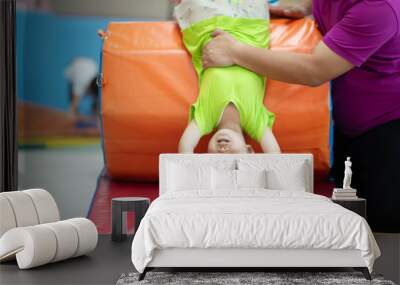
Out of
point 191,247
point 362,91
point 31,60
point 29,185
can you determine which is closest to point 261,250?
point 191,247

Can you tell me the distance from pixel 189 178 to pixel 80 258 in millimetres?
777

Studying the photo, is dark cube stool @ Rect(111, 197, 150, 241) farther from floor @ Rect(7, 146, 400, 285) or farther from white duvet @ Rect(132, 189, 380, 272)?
white duvet @ Rect(132, 189, 380, 272)

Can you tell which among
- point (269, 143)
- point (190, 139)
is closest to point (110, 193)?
point (190, 139)

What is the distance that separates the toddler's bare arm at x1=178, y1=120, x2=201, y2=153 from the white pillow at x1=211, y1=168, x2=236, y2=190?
0.36 meters

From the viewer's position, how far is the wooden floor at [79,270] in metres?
2.92

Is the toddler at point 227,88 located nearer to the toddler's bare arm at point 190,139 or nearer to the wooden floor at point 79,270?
the toddler's bare arm at point 190,139

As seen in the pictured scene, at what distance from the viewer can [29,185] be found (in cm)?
573

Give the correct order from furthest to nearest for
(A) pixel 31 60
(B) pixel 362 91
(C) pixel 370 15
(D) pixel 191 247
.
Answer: (A) pixel 31 60 → (B) pixel 362 91 → (C) pixel 370 15 → (D) pixel 191 247

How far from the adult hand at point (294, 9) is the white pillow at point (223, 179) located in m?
1.33

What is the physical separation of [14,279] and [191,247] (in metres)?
0.79

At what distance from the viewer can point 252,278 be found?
9.53 ft

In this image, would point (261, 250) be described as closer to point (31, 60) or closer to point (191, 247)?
point (191, 247)

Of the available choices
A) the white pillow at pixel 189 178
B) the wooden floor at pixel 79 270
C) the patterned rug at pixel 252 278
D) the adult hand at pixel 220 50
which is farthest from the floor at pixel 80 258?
the adult hand at pixel 220 50

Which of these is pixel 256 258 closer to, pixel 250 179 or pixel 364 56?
pixel 250 179
